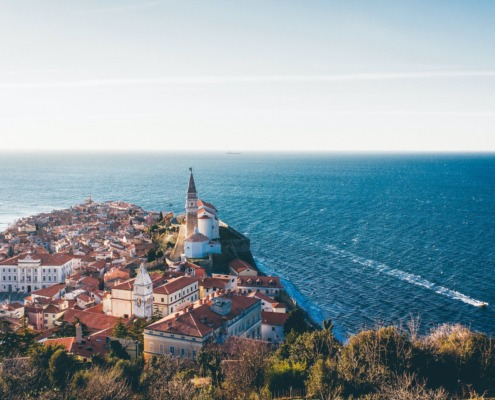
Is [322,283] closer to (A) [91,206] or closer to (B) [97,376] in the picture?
(B) [97,376]

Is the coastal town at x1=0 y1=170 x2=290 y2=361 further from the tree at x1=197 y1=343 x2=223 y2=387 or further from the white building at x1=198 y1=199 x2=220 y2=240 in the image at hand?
the tree at x1=197 y1=343 x2=223 y2=387

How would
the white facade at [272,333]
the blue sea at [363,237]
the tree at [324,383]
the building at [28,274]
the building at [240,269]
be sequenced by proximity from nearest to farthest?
1. the tree at [324,383]
2. the white facade at [272,333]
3. the blue sea at [363,237]
4. the building at [240,269]
5. the building at [28,274]

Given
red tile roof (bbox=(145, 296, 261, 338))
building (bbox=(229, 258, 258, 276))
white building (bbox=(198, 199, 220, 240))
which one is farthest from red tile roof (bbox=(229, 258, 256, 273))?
red tile roof (bbox=(145, 296, 261, 338))

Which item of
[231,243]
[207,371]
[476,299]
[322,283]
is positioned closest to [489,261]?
[476,299]

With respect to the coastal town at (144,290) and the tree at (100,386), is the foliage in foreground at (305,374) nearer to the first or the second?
the tree at (100,386)

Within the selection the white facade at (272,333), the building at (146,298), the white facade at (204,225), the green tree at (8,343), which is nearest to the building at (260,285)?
the building at (146,298)

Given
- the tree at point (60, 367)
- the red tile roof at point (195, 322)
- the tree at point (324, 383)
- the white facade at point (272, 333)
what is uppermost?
the tree at point (324, 383)
